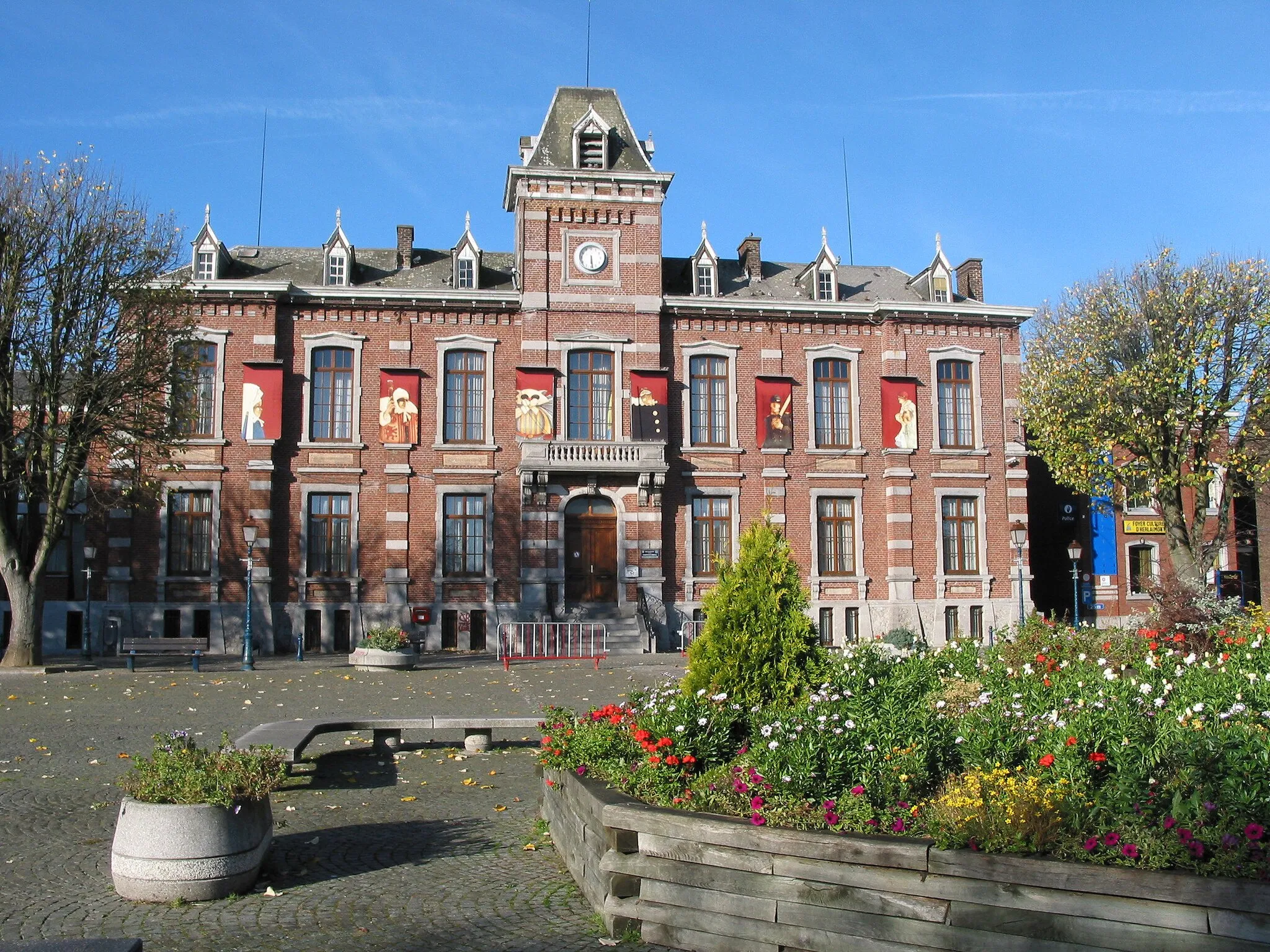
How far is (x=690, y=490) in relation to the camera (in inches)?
1212

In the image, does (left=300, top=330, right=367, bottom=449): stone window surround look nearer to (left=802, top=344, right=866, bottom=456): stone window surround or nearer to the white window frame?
(left=802, top=344, right=866, bottom=456): stone window surround

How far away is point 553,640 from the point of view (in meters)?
28.9

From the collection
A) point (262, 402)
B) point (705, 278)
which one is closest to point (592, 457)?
point (705, 278)

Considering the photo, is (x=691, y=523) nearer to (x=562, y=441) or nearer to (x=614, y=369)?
(x=562, y=441)

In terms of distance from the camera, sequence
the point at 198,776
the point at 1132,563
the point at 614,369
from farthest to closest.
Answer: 1. the point at 1132,563
2. the point at 614,369
3. the point at 198,776

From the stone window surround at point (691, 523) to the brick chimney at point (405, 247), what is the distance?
10.9m

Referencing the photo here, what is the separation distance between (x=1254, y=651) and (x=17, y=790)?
39.6ft

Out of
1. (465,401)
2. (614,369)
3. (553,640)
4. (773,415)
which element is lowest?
(553,640)

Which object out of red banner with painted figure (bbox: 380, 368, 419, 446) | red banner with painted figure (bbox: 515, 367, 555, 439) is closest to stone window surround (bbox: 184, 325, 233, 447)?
red banner with painted figure (bbox: 380, 368, 419, 446)

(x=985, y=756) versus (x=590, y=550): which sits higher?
(x=590, y=550)

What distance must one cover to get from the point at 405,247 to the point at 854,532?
16.0m

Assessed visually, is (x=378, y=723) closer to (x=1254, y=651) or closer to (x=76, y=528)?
(x=1254, y=651)

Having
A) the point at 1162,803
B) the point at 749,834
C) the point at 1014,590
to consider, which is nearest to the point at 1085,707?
the point at 1162,803

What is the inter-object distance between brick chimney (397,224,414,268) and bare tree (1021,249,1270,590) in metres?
18.4
